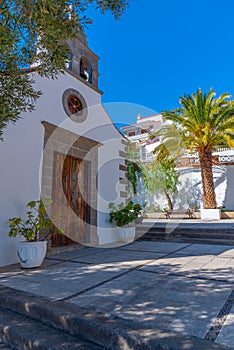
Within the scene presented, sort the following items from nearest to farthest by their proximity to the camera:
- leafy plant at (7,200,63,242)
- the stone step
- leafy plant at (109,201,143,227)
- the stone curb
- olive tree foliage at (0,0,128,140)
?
the stone curb < olive tree foliage at (0,0,128,140) < leafy plant at (7,200,63,242) < the stone step < leafy plant at (109,201,143,227)

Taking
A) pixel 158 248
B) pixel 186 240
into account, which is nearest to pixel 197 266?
pixel 158 248

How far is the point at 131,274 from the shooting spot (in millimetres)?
3621

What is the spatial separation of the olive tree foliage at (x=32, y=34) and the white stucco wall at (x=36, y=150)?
164 centimetres

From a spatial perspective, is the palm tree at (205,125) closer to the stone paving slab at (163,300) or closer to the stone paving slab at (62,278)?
the stone paving slab at (62,278)

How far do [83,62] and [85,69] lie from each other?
0.70 ft

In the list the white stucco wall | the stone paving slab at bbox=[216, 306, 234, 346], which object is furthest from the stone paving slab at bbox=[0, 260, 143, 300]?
the stone paving slab at bbox=[216, 306, 234, 346]

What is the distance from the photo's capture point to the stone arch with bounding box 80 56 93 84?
7.25 metres

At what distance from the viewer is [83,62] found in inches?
→ 289

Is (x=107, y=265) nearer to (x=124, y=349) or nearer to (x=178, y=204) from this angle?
(x=124, y=349)

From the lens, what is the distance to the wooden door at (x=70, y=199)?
231 inches

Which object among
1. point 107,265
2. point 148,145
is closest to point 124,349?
point 107,265

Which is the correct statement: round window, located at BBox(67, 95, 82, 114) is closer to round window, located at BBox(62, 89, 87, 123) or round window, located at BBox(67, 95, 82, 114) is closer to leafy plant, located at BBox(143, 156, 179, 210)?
round window, located at BBox(62, 89, 87, 123)

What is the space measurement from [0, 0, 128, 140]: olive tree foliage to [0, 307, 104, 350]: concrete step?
7.61 feet

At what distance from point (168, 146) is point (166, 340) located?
477 inches
